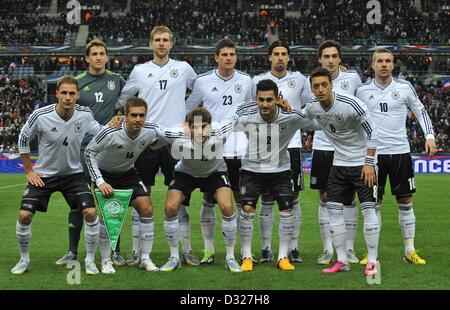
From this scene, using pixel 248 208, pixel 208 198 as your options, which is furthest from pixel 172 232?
pixel 248 208

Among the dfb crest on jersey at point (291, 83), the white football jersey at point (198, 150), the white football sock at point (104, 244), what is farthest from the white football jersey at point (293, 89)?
the white football sock at point (104, 244)

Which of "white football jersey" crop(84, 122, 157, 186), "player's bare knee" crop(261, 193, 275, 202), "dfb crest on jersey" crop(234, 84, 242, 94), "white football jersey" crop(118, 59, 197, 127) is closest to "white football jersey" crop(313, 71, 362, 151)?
"player's bare knee" crop(261, 193, 275, 202)

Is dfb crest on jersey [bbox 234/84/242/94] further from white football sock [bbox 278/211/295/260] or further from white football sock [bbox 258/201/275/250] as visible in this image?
white football sock [bbox 278/211/295/260]

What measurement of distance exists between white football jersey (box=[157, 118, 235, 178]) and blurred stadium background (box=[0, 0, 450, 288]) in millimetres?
23138

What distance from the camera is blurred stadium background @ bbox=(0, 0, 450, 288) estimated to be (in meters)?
35.6

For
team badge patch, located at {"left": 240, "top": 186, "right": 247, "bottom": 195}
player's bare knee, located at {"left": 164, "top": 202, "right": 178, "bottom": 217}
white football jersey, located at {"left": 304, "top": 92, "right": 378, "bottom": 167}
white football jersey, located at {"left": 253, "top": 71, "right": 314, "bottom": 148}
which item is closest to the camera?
A: white football jersey, located at {"left": 304, "top": 92, "right": 378, "bottom": 167}

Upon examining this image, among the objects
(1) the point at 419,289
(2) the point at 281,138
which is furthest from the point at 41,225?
(1) the point at 419,289

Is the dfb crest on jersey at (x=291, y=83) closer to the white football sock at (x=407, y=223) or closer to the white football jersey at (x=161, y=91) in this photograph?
the white football jersey at (x=161, y=91)

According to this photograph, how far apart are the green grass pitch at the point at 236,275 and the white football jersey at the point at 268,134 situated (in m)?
1.15

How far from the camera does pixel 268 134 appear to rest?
770cm

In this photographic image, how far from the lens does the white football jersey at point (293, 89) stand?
8172 mm
